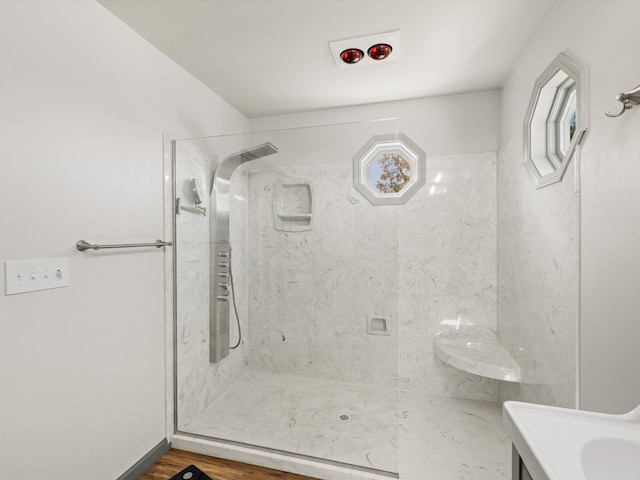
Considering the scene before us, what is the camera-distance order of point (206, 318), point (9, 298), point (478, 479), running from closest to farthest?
1. point (9, 298)
2. point (478, 479)
3. point (206, 318)

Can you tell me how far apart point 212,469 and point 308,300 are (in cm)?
104

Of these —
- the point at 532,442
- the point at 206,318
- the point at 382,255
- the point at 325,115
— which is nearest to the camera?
the point at 532,442

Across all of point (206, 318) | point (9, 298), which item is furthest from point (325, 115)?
point (9, 298)

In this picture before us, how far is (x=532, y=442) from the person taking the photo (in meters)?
0.67

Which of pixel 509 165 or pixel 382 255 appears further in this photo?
pixel 509 165

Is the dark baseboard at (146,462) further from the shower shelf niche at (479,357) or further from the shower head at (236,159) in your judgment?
the shower shelf niche at (479,357)

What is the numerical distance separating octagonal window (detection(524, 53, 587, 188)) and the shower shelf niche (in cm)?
115

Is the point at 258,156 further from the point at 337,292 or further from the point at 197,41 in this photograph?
the point at 337,292

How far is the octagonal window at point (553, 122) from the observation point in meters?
1.47

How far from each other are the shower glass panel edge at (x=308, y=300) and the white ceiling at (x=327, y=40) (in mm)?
502

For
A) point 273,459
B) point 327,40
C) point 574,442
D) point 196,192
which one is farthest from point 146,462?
point 327,40

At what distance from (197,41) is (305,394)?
2127 mm

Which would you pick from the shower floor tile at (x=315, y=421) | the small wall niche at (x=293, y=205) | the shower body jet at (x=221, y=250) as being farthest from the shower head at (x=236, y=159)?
the shower floor tile at (x=315, y=421)

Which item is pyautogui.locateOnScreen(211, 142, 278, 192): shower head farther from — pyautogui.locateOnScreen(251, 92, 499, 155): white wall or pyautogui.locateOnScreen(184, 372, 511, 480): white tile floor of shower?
pyautogui.locateOnScreen(184, 372, 511, 480): white tile floor of shower
